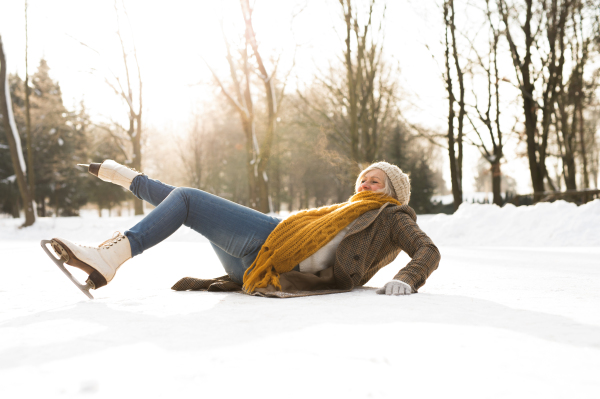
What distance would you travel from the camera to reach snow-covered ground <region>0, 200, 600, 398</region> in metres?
1.16

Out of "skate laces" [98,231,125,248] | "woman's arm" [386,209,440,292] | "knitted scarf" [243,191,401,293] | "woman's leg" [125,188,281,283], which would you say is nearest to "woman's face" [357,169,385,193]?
"knitted scarf" [243,191,401,293]

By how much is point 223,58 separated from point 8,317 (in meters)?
13.4

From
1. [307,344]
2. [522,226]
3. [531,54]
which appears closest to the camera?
[307,344]

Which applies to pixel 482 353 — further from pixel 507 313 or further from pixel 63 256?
pixel 63 256

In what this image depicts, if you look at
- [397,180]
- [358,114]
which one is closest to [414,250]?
[397,180]

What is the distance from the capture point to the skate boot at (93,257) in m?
2.24

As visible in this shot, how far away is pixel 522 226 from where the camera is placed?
8.09m

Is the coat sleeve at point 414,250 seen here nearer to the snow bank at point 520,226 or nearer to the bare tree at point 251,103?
the snow bank at point 520,226

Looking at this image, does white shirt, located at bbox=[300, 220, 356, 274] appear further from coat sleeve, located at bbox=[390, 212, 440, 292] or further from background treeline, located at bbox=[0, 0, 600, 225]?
background treeline, located at bbox=[0, 0, 600, 225]

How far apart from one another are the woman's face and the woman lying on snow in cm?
6

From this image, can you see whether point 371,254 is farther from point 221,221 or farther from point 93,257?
point 93,257

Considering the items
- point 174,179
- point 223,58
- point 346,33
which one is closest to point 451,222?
point 346,33

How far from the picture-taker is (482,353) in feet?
4.53

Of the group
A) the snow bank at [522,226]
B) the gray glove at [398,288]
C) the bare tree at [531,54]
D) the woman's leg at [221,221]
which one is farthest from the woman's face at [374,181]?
the bare tree at [531,54]
